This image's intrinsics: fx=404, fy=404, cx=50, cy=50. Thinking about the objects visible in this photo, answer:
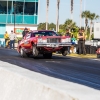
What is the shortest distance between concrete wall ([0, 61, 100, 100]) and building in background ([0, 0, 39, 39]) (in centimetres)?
5675

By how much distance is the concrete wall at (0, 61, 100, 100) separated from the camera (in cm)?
469

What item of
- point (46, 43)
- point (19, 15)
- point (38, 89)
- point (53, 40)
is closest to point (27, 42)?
point (46, 43)

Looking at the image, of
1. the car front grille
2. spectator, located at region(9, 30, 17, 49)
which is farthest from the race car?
spectator, located at region(9, 30, 17, 49)

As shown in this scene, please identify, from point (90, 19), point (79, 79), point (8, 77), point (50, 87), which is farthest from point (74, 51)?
point (90, 19)

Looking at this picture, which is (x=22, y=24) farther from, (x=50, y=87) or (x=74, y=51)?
(x=50, y=87)

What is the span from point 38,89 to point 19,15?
195 feet

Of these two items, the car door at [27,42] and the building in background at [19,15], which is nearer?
the car door at [27,42]

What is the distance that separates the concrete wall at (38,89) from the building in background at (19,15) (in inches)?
2234

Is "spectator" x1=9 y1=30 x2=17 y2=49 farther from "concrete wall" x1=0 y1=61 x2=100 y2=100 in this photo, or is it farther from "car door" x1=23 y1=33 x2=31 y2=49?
"concrete wall" x1=0 y1=61 x2=100 y2=100

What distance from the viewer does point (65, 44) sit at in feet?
71.7

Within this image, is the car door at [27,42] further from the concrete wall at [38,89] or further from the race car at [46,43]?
the concrete wall at [38,89]

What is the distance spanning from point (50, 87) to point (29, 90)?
0.82 meters

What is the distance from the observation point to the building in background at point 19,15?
6456 centimetres

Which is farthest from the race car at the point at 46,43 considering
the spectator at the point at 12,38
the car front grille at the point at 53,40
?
the spectator at the point at 12,38
